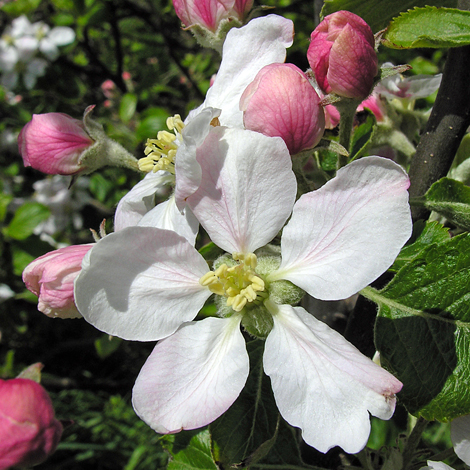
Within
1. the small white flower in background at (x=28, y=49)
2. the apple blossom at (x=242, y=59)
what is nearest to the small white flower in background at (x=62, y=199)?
the small white flower in background at (x=28, y=49)

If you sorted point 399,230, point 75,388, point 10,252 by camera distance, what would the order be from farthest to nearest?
point 75,388
point 10,252
point 399,230

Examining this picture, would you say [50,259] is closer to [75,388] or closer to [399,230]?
[399,230]

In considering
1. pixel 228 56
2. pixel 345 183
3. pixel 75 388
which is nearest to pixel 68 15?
pixel 75 388

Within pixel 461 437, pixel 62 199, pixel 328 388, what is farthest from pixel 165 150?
pixel 62 199

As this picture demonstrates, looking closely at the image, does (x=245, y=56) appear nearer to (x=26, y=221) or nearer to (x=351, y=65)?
(x=351, y=65)

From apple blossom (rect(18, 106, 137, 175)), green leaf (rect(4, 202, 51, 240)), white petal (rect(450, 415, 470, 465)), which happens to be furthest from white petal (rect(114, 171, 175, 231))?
green leaf (rect(4, 202, 51, 240))

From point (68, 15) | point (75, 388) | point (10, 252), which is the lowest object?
point (75, 388)
